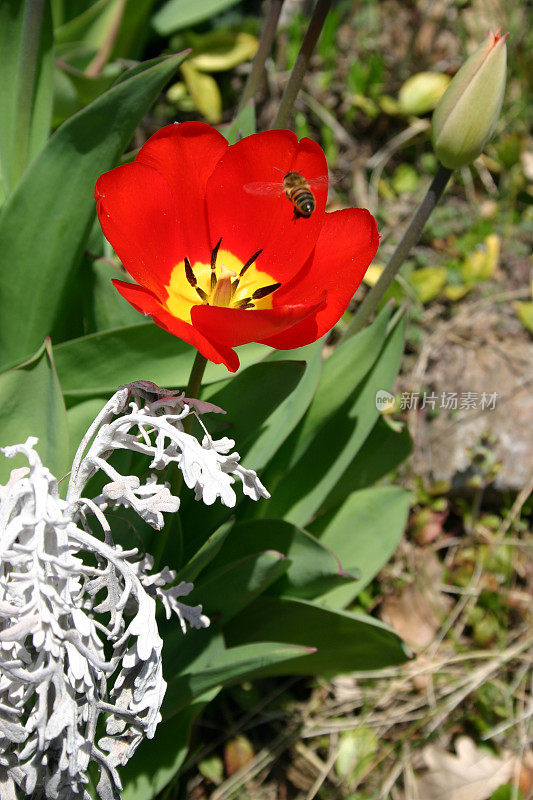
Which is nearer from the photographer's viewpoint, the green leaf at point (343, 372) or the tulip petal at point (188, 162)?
the tulip petal at point (188, 162)

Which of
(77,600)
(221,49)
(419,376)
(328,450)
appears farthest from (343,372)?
(221,49)

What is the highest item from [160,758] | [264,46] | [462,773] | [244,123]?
[264,46]

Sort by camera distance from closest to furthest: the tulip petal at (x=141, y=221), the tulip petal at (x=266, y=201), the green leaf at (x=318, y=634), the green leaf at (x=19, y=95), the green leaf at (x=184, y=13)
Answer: the tulip petal at (x=141, y=221)
the tulip petal at (x=266, y=201)
the green leaf at (x=318, y=634)
the green leaf at (x=19, y=95)
the green leaf at (x=184, y=13)

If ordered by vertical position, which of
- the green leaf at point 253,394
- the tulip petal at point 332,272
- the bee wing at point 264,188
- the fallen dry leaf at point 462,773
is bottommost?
the fallen dry leaf at point 462,773

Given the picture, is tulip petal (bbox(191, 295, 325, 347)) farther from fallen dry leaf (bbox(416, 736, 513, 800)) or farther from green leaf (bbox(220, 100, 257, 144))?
fallen dry leaf (bbox(416, 736, 513, 800))

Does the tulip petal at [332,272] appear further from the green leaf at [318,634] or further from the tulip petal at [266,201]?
the green leaf at [318,634]

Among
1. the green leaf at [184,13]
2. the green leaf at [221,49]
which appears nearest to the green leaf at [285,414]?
the green leaf at [184,13]

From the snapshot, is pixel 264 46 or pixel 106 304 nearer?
pixel 106 304

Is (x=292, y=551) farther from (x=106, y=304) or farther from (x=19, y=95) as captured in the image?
(x=19, y=95)
